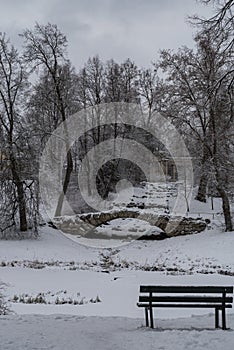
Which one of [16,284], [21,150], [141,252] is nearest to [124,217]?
[141,252]

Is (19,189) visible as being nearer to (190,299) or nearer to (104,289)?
(104,289)

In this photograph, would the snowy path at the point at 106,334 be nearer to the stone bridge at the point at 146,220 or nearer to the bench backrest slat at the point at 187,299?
the bench backrest slat at the point at 187,299

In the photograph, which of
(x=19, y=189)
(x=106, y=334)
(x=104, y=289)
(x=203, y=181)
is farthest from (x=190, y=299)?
(x=203, y=181)

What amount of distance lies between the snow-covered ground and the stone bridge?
0.66 m

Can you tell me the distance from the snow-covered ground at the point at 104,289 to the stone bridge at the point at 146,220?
662 mm

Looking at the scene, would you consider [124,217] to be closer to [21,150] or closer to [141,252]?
[141,252]

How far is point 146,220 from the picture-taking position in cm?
2447

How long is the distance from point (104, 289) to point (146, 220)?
13.6 metres

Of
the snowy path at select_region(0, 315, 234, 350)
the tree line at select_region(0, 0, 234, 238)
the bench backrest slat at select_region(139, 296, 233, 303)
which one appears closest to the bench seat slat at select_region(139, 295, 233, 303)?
the bench backrest slat at select_region(139, 296, 233, 303)

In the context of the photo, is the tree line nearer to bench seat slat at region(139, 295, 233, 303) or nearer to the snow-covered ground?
the snow-covered ground

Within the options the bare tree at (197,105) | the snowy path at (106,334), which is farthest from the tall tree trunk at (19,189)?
the snowy path at (106,334)

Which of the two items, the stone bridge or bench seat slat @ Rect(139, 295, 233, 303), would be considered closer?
bench seat slat @ Rect(139, 295, 233, 303)

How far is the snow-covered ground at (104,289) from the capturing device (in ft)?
18.9

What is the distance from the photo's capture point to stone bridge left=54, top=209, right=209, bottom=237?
23.4 meters
